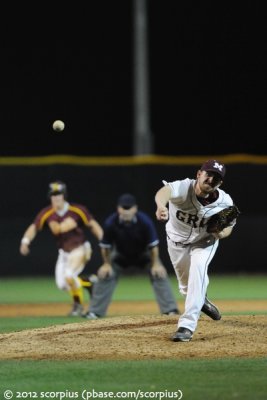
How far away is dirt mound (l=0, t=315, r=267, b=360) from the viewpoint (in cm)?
724

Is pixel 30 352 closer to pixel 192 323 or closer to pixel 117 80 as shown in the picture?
pixel 192 323

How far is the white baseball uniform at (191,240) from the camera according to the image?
7492 mm

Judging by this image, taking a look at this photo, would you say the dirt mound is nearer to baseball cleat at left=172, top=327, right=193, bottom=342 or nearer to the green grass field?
baseball cleat at left=172, top=327, right=193, bottom=342

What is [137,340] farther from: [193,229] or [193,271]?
[193,229]

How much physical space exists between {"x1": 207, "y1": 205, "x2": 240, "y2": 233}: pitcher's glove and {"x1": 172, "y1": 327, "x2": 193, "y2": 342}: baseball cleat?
32.2 inches

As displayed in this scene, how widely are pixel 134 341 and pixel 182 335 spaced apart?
397 mm

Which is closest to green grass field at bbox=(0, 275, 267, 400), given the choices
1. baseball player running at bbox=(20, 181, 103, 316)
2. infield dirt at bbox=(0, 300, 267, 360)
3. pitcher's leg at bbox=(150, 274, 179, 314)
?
infield dirt at bbox=(0, 300, 267, 360)

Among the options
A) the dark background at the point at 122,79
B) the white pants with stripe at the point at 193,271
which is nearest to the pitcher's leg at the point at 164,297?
the white pants with stripe at the point at 193,271

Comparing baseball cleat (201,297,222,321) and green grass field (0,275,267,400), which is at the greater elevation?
green grass field (0,275,267,400)

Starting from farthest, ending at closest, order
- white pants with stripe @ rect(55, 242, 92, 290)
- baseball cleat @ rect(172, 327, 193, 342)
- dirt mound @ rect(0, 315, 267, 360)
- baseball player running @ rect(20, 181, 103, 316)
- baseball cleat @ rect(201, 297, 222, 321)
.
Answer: baseball player running @ rect(20, 181, 103, 316) < white pants with stripe @ rect(55, 242, 92, 290) < baseball cleat @ rect(201, 297, 222, 321) < baseball cleat @ rect(172, 327, 193, 342) < dirt mound @ rect(0, 315, 267, 360)

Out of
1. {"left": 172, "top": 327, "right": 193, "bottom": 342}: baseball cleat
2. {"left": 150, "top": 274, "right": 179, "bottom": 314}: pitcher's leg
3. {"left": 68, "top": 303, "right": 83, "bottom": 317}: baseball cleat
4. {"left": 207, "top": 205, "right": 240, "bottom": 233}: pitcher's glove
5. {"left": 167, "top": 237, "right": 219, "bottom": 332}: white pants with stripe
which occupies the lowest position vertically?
{"left": 68, "top": 303, "right": 83, "bottom": 317}: baseball cleat

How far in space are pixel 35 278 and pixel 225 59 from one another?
751 inches

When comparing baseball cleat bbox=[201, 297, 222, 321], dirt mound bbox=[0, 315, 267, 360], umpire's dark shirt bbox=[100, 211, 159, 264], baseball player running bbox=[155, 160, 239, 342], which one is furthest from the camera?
umpire's dark shirt bbox=[100, 211, 159, 264]

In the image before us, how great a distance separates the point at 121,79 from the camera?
37.1 meters
